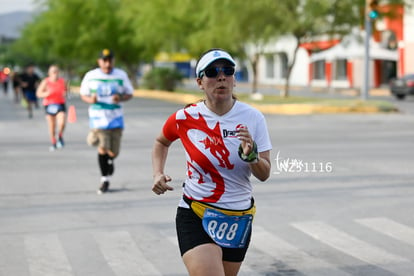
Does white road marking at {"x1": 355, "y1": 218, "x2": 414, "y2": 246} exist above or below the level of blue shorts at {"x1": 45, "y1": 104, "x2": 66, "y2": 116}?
below

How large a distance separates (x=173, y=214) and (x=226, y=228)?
5256mm

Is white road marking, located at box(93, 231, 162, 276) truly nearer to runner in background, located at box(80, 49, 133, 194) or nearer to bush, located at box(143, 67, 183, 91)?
runner in background, located at box(80, 49, 133, 194)

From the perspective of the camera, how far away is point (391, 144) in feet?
60.3

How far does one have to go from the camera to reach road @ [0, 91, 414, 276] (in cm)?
738

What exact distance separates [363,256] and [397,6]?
108 feet

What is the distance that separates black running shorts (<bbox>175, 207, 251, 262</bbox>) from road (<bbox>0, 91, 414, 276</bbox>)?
223 centimetres

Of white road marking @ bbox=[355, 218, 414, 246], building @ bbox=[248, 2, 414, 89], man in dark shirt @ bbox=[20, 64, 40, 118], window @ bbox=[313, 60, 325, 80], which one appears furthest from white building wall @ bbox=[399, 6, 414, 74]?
white road marking @ bbox=[355, 218, 414, 246]

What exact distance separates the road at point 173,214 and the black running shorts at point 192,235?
7.32 feet

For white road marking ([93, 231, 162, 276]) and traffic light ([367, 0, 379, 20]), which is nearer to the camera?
white road marking ([93, 231, 162, 276])

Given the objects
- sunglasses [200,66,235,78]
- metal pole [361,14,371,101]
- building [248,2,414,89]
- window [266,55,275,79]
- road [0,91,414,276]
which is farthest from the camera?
window [266,55,275,79]

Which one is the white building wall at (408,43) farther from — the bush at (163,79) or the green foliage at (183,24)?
the bush at (163,79)

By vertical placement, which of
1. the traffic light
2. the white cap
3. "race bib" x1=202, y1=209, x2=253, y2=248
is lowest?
"race bib" x1=202, y1=209, x2=253, y2=248

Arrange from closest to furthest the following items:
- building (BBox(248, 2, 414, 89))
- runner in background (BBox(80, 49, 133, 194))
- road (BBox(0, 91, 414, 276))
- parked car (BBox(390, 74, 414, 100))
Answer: road (BBox(0, 91, 414, 276)), runner in background (BBox(80, 49, 133, 194)), parked car (BBox(390, 74, 414, 100)), building (BBox(248, 2, 414, 89))

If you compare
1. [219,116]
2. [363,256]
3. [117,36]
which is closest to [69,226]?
[363,256]
